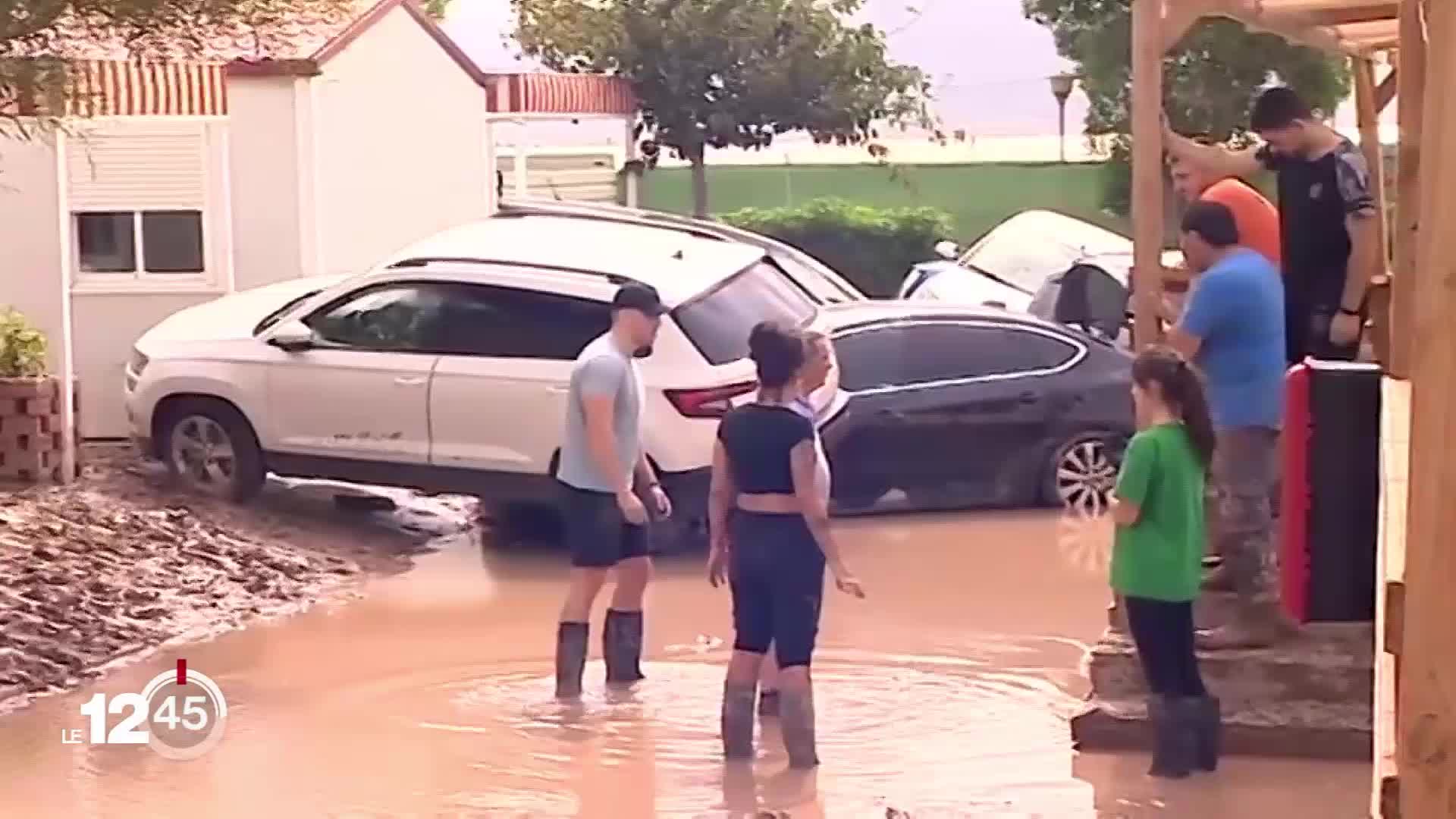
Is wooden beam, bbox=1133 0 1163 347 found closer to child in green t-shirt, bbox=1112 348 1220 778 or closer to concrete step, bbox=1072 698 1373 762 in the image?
child in green t-shirt, bbox=1112 348 1220 778

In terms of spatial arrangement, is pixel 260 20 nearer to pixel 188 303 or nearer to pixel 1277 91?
pixel 1277 91

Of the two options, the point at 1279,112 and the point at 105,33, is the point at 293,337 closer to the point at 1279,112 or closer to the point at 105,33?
the point at 105,33

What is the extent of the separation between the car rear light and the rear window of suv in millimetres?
170

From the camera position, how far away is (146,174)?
15.1 m

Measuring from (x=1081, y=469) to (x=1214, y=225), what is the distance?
5519mm

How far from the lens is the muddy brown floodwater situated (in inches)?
290

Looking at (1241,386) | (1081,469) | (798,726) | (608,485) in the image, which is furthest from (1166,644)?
(1081,469)

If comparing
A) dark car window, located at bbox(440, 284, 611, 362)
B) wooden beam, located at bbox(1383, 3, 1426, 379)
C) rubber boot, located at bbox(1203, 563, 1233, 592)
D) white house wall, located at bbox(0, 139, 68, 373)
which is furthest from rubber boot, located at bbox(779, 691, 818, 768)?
white house wall, located at bbox(0, 139, 68, 373)

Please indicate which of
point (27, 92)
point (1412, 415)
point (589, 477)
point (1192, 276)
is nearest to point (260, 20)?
point (27, 92)

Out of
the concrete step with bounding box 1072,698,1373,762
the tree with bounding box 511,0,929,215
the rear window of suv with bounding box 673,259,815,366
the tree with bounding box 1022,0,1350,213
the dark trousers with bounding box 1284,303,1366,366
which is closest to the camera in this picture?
the concrete step with bounding box 1072,698,1373,762

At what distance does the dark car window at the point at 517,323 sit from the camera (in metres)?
11.9

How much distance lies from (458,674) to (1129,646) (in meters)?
2.90

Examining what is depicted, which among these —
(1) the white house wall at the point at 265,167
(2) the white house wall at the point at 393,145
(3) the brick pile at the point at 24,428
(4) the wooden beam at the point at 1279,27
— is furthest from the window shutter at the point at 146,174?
(4) the wooden beam at the point at 1279,27

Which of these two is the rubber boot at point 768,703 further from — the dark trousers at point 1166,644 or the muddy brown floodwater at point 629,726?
the dark trousers at point 1166,644
